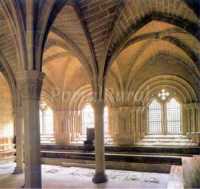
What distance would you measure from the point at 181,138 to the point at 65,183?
809 centimetres

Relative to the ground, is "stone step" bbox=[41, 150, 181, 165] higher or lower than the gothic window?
lower

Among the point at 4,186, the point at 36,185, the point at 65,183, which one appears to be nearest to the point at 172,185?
the point at 36,185

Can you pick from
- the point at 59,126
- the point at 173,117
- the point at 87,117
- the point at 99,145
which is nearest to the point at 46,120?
the point at 59,126

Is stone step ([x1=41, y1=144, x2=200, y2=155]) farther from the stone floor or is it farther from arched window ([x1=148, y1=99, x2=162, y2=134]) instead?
the stone floor

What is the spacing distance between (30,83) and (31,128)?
110 cm

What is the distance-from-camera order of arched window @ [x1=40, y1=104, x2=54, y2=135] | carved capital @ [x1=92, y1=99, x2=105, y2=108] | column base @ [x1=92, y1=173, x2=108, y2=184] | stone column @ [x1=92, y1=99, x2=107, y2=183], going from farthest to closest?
arched window @ [x1=40, y1=104, x2=54, y2=135], carved capital @ [x1=92, y1=99, x2=105, y2=108], stone column @ [x1=92, y1=99, x2=107, y2=183], column base @ [x1=92, y1=173, x2=108, y2=184]

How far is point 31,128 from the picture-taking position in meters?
6.36

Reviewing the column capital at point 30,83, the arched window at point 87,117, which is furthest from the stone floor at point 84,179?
the arched window at point 87,117

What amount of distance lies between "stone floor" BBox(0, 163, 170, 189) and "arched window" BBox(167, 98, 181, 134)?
5001mm

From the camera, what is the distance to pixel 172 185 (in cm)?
738

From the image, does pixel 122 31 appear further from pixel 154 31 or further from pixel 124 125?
pixel 124 125

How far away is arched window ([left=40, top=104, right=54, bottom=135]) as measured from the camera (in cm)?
1925

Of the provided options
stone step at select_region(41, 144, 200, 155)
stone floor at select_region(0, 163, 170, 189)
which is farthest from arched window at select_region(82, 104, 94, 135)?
stone floor at select_region(0, 163, 170, 189)

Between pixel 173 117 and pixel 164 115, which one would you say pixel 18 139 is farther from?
pixel 173 117
